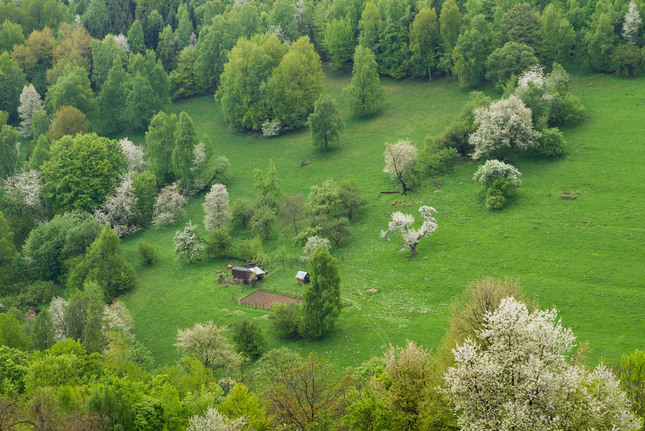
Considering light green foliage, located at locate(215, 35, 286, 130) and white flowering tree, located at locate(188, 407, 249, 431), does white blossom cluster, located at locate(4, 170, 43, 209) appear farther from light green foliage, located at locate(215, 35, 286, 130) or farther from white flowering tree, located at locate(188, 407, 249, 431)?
white flowering tree, located at locate(188, 407, 249, 431)

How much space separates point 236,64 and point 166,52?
31.6 m

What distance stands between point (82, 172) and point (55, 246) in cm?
1551

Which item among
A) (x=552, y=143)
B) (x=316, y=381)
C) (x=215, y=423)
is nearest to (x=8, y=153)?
(x=552, y=143)

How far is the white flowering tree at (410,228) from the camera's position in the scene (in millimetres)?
80312

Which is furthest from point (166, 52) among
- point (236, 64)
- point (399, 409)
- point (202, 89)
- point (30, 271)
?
point (399, 409)

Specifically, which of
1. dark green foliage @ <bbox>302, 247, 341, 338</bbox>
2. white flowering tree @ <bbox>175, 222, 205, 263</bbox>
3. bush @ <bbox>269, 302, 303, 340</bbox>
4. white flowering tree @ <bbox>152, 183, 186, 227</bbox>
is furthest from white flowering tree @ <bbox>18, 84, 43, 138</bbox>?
dark green foliage @ <bbox>302, 247, 341, 338</bbox>

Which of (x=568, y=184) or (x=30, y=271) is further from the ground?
(x=568, y=184)

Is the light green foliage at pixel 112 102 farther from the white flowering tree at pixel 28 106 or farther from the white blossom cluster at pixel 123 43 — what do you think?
the white blossom cluster at pixel 123 43

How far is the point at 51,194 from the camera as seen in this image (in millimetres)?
101062

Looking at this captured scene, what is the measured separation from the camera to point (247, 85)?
123 metres

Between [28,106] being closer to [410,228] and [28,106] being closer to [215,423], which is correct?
[410,228]

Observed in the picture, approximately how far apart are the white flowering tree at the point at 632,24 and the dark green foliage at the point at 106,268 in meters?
80.9

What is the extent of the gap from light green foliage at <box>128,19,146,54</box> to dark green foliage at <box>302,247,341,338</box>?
322 feet

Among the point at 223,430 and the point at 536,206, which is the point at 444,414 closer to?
the point at 223,430
